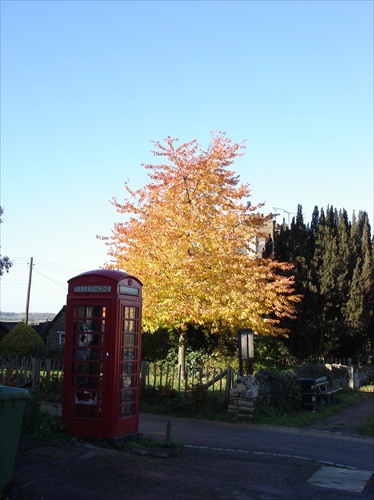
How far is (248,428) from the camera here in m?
13.3

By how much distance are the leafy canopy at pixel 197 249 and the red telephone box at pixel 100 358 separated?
9908 mm

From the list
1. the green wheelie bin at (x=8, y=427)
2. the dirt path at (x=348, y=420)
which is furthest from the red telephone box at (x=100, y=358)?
the dirt path at (x=348, y=420)

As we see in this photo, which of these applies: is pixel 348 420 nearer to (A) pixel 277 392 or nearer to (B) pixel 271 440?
(A) pixel 277 392

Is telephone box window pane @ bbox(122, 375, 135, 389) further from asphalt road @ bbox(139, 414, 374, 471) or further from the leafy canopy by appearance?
the leafy canopy

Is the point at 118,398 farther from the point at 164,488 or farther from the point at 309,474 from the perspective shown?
the point at 309,474

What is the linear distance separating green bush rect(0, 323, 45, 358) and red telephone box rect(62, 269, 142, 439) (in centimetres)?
2175

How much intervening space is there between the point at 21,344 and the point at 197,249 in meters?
15.2

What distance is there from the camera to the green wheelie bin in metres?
6.75

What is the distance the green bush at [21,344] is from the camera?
102 feet

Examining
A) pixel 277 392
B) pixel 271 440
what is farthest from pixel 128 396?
pixel 277 392

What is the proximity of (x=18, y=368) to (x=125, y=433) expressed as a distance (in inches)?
233

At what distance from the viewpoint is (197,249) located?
20.9 m

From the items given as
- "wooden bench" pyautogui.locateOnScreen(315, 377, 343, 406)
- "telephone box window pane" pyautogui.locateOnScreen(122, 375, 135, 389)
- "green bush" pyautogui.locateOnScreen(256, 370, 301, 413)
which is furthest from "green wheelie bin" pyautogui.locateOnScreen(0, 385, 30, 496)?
"wooden bench" pyautogui.locateOnScreen(315, 377, 343, 406)

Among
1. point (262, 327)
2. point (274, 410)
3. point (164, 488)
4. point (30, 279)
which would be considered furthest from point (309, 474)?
point (30, 279)
